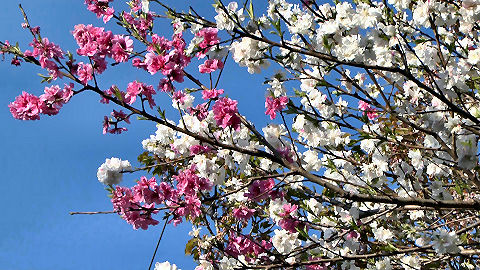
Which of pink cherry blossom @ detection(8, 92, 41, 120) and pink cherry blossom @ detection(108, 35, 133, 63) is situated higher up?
pink cherry blossom @ detection(108, 35, 133, 63)

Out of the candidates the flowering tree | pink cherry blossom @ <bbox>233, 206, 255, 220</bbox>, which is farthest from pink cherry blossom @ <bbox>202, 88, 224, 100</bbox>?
pink cherry blossom @ <bbox>233, 206, 255, 220</bbox>

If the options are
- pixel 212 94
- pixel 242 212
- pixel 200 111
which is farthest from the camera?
pixel 242 212

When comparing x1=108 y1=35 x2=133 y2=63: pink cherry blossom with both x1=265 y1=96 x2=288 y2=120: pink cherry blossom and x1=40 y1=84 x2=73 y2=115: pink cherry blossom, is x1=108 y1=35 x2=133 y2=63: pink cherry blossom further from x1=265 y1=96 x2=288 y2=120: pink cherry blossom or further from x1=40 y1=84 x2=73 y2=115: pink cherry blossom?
x1=265 y1=96 x2=288 y2=120: pink cherry blossom

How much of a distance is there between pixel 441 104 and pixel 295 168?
1417 mm

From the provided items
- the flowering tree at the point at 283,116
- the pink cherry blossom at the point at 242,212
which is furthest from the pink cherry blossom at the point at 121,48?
the pink cherry blossom at the point at 242,212

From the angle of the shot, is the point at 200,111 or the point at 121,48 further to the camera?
the point at 200,111

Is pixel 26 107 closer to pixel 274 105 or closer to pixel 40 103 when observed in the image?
pixel 40 103

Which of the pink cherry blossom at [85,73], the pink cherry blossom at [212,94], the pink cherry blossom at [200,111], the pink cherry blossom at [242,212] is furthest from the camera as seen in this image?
the pink cherry blossom at [242,212]

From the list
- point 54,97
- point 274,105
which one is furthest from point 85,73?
point 274,105

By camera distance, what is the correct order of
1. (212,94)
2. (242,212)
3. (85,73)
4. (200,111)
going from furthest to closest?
1. (242,212)
2. (200,111)
3. (212,94)
4. (85,73)

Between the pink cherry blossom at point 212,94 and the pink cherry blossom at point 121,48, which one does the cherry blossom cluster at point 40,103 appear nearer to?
the pink cherry blossom at point 121,48

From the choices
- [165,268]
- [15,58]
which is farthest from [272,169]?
[15,58]

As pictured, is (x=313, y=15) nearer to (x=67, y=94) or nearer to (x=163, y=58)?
(x=163, y=58)

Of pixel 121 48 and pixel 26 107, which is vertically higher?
pixel 121 48
